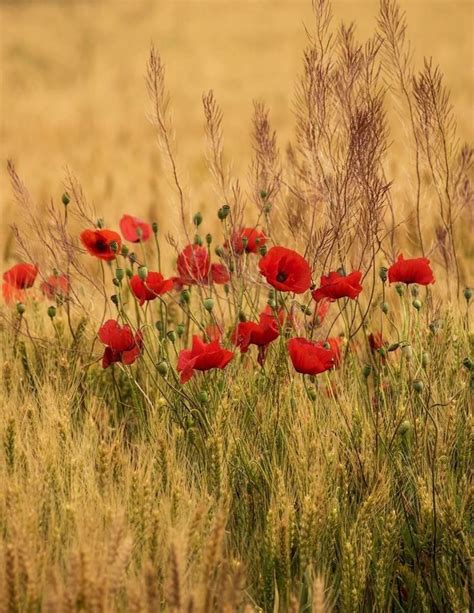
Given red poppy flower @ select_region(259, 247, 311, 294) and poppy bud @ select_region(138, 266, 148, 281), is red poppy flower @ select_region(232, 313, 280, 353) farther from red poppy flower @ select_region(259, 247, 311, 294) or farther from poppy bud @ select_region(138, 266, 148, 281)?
poppy bud @ select_region(138, 266, 148, 281)

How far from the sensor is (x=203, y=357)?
1.55 metres

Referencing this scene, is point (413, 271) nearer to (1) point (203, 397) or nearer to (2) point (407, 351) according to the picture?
(2) point (407, 351)

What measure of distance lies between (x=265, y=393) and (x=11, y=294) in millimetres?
657

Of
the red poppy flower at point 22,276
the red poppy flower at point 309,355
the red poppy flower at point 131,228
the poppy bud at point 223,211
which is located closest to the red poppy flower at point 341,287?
the red poppy flower at point 309,355

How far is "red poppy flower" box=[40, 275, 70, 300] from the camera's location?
1.99 metres

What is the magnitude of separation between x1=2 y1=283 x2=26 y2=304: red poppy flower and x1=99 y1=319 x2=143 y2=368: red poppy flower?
1.29 feet

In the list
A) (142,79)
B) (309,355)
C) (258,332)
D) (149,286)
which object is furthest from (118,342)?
(142,79)

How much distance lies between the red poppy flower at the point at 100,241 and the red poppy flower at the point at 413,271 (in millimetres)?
523

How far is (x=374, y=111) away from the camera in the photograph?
1685mm

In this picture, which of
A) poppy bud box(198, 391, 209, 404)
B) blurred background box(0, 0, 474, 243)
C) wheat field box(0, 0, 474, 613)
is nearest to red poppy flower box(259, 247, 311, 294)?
wheat field box(0, 0, 474, 613)

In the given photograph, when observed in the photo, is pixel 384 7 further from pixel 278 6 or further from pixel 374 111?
pixel 278 6

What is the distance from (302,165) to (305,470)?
0.94m

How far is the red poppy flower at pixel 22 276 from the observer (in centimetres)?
198

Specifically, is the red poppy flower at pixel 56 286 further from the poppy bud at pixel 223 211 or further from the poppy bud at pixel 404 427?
the poppy bud at pixel 404 427
